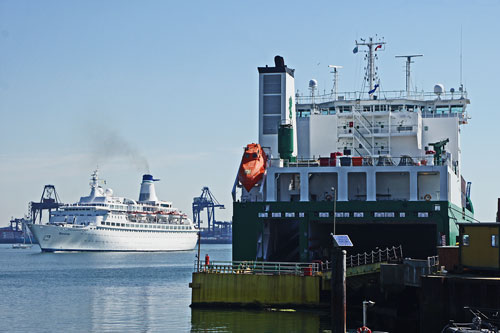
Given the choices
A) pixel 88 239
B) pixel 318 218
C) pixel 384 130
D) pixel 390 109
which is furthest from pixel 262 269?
pixel 88 239

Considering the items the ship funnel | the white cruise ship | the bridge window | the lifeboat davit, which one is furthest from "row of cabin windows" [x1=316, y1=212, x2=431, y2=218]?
the ship funnel

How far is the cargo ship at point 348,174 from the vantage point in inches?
1532

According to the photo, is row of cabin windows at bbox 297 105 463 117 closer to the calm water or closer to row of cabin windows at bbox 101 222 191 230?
the calm water

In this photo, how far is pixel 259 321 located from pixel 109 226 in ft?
370

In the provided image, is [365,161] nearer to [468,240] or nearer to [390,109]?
[390,109]

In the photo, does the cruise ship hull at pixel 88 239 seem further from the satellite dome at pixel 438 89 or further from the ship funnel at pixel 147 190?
the satellite dome at pixel 438 89

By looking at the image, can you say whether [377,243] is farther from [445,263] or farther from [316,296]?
[445,263]

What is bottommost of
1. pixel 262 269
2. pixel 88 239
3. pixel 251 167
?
pixel 88 239

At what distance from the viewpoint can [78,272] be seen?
7881 cm

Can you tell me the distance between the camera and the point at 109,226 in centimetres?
14275

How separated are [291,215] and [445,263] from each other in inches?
444

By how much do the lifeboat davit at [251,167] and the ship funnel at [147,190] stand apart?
127032 mm

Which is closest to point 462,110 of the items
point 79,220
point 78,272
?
point 78,272

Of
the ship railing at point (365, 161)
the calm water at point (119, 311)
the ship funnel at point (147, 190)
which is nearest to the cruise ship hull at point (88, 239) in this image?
the ship funnel at point (147, 190)
